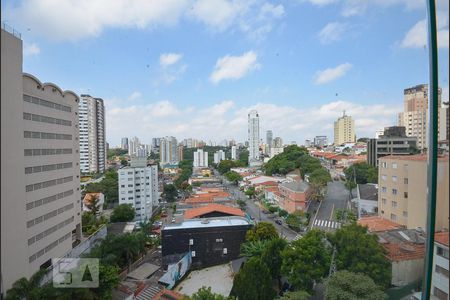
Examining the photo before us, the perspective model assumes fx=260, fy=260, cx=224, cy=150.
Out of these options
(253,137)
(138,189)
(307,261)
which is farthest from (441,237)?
(253,137)

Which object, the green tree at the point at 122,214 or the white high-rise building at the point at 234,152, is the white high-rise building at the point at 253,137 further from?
the green tree at the point at 122,214

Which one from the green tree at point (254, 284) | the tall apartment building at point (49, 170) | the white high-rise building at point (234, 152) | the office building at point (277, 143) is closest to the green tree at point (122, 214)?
the tall apartment building at point (49, 170)

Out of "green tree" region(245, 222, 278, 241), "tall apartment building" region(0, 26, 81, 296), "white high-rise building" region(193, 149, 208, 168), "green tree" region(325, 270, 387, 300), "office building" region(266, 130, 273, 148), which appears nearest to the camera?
"green tree" region(325, 270, 387, 300)

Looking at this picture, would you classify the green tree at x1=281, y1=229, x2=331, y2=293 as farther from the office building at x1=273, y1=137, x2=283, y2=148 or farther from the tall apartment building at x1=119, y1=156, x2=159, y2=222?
the office building at x1=273, y1=137, x2=283, y2=148

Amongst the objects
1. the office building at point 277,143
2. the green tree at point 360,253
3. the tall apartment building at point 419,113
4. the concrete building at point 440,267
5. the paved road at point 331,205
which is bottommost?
the paved road at point 331,205

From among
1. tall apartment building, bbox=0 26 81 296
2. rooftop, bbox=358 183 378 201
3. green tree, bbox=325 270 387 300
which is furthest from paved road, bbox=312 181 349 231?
tall apartment building, bbox=0 26 81 296

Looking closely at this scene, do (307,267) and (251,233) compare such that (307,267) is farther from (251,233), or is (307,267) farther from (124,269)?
(124,269)

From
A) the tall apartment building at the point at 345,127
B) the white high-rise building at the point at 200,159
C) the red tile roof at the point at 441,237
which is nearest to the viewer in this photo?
the red tile roof at the point at 441,237

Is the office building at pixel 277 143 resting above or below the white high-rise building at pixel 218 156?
above
